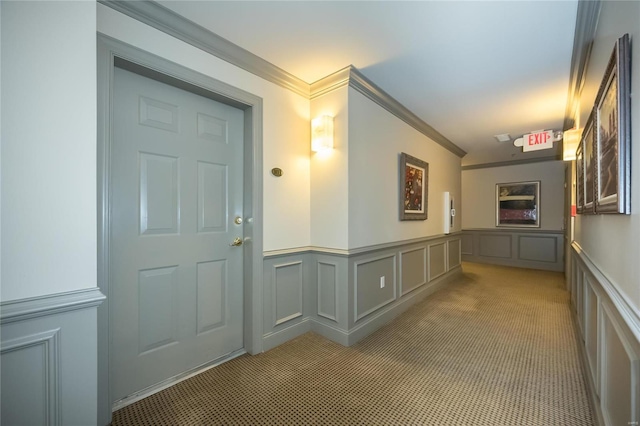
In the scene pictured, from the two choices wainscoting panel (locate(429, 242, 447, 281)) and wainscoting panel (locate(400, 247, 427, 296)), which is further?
wainscoting panel (locate(429, 242, 447, 281))

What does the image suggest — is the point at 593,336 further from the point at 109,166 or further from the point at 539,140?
the point at 109,166

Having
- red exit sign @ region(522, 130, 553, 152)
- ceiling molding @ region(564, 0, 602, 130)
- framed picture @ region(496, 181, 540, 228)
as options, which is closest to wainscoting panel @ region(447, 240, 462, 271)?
red exit sign @ region(522, 130, 553, 152)

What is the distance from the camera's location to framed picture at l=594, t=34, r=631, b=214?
1.01 metres

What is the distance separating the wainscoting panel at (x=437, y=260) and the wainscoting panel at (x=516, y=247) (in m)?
2.91

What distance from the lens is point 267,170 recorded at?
234cm

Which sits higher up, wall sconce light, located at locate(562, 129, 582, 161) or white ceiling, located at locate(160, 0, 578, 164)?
white ceiling, located at locate(160, 0, 578, 164)

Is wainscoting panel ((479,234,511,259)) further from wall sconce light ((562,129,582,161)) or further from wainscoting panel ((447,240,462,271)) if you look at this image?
wall sconce light ((562,129,582,161))

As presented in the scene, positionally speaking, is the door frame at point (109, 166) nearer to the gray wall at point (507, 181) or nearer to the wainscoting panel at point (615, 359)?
the wainscoting panel at point (615, 359)

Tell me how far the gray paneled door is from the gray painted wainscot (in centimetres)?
31

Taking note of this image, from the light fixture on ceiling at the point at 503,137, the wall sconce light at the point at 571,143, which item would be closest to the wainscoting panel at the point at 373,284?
the wall sconce light at the point at 571,143

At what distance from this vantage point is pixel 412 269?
11.7ft

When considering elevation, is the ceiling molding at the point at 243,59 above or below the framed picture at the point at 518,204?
above

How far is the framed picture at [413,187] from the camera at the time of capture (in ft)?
10.8

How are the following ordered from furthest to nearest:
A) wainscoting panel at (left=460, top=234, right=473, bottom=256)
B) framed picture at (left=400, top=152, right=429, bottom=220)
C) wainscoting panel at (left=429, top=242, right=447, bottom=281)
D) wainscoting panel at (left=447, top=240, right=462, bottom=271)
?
wainscoting panel at (left=460, top=234, right=473, bottom=256) → wainscoting panel at (left=447, top=240, right=462, bottom=271) → wainscoting panel at (left=429, top=242, right=447, bottom=281) → framed picture at (left=400, top=152, right=429, bottom=220)
